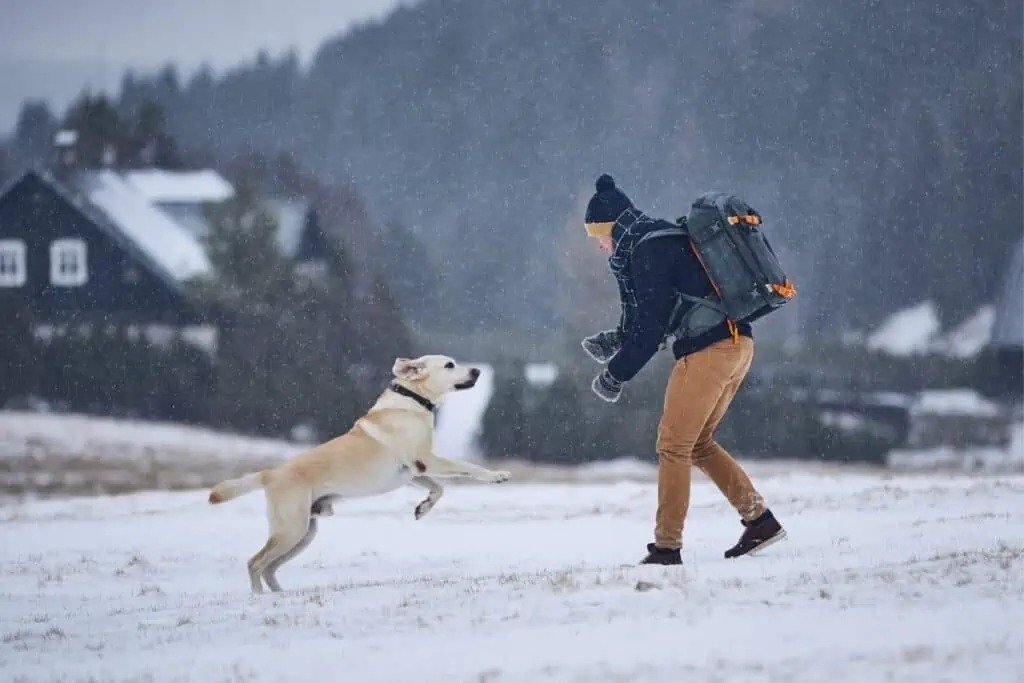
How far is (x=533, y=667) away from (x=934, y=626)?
62.9 inches

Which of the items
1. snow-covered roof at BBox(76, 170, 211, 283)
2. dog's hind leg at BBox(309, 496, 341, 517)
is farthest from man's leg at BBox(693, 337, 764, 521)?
snow-covered roof at BBox(76, 170, 211, 283)

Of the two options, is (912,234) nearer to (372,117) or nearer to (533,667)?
(372,117)

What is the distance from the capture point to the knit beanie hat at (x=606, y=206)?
7191 millimetres

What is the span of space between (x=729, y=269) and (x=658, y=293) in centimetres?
38

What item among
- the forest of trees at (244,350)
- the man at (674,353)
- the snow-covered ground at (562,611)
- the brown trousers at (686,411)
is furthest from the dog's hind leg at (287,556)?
the forest of trees at (244,350)

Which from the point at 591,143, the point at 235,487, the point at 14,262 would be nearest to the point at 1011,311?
the point at 591,143

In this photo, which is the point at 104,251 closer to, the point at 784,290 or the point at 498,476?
the point at 498,476

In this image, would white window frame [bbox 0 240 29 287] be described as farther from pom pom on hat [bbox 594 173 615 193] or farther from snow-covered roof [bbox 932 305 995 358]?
pom pom on hat [bbox 594 173 615 193]

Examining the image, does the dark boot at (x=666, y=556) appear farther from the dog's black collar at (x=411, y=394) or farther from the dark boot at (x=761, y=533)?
the dog's black collar at (x=411, y=394)

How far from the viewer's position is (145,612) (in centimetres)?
695

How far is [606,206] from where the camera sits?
23.6ft

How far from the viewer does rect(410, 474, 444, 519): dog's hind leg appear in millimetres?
7662

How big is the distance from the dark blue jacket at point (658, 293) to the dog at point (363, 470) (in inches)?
43.8

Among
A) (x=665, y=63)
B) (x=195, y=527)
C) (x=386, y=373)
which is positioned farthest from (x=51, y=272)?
(x=665, y=63)
